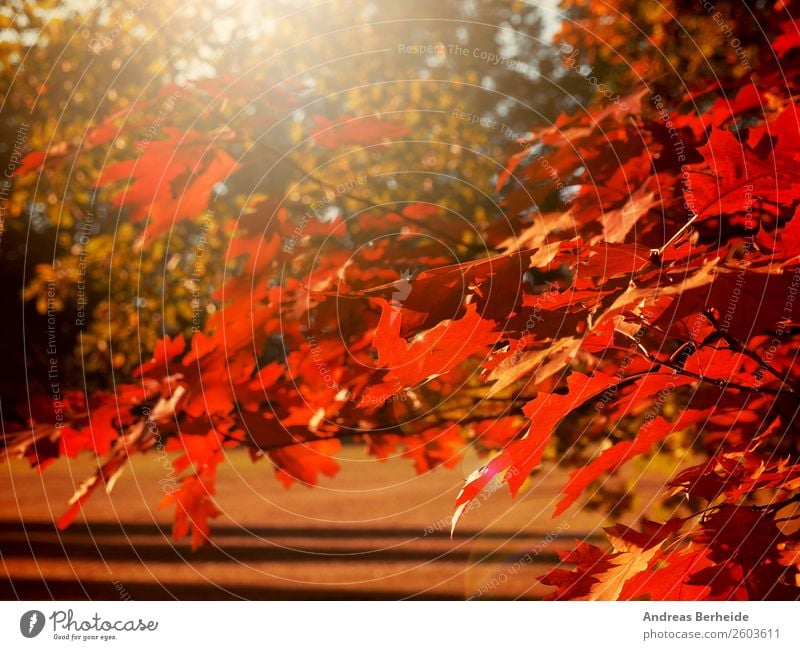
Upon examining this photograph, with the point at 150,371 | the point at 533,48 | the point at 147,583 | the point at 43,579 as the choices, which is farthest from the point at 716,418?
the point at 43,579

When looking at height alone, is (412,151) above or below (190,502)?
above

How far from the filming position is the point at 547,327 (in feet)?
3.12

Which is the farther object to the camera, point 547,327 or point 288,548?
point 288,548

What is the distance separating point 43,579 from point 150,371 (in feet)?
11.5

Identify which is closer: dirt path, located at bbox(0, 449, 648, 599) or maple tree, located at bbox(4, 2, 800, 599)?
maple tree, located at bbox(4, 2, 800, 599)

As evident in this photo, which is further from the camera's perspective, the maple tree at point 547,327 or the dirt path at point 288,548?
the dirt path at point 288,548

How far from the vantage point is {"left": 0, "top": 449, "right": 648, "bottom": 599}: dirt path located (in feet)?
13.2

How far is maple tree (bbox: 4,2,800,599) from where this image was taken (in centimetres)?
95

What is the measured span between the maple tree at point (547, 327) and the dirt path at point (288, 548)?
1110mm

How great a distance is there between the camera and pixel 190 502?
176 cm

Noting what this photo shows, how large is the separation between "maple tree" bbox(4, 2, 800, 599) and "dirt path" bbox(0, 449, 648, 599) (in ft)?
3.64

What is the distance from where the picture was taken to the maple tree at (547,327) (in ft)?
3.12

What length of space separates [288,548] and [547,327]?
4.23 meters

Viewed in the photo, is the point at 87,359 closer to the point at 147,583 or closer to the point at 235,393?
the point at 147,583
